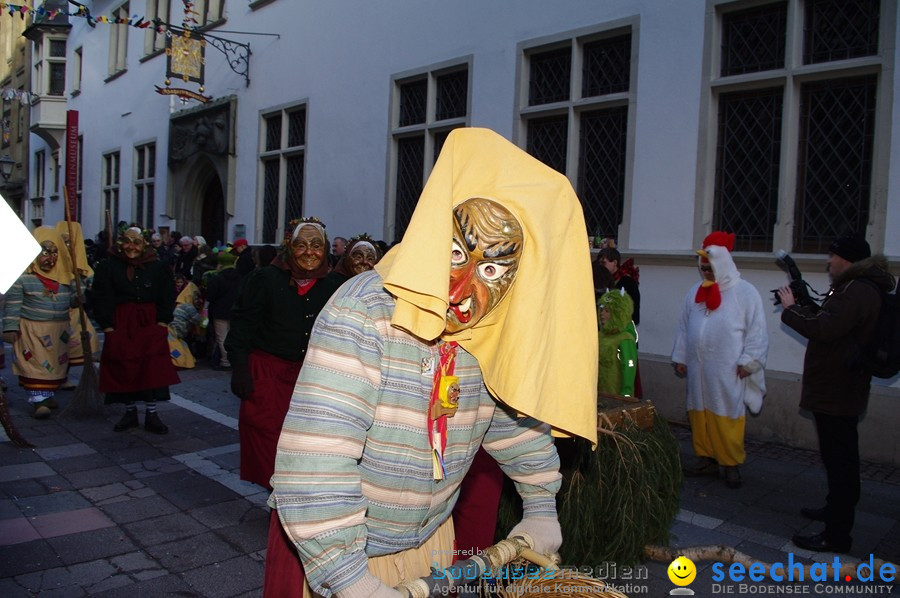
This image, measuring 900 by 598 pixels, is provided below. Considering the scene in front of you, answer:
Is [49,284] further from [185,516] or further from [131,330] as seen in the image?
[185,516]

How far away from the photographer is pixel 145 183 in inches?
813

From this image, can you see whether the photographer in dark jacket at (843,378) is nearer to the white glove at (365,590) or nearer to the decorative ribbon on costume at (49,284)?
the white glove at (365,590)

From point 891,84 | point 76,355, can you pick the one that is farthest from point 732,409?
point 76,355

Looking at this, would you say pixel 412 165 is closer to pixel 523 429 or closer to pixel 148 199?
pixel 523 429

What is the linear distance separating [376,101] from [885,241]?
8.40 metres

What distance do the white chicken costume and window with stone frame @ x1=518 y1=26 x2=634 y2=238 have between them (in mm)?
2937

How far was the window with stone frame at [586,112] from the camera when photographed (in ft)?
29.2

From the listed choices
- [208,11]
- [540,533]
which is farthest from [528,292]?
[208,11]

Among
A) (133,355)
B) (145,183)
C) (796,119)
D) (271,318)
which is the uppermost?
(145,183)

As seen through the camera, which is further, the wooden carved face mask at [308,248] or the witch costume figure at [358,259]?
the witch costume figure at [358,259]

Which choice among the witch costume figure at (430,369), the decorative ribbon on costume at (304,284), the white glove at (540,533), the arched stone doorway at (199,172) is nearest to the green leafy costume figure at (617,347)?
the decorative ribbon on costume at (304,284)

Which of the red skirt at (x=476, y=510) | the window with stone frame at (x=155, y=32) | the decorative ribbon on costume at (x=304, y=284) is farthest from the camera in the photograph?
the window with stone frame at (x=155, y=32)

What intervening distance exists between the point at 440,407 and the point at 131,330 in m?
6.10

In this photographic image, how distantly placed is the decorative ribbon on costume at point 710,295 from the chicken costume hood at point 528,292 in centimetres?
428
